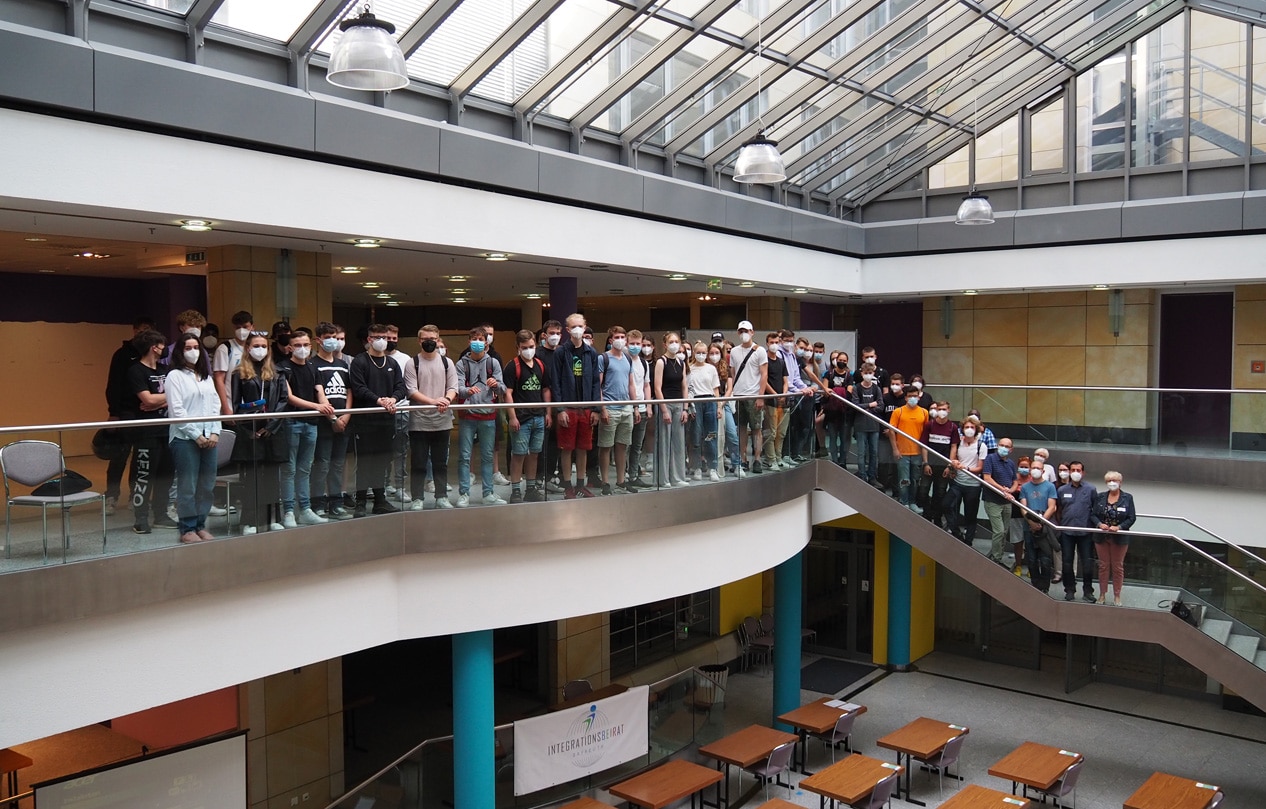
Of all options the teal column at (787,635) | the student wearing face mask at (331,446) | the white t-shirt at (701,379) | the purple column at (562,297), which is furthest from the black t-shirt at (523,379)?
the teal column at (787,635)

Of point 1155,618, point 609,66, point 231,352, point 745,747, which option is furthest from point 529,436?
point 1155,618

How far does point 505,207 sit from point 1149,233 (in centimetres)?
1342

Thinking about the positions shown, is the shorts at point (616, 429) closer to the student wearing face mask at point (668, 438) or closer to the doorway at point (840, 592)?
the student wearing face mask at point (668, 438)

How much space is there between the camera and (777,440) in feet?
46.2

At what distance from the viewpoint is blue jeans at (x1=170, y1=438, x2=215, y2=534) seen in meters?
8.16

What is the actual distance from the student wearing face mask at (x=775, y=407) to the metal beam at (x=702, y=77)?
3.85 m

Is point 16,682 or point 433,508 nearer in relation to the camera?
point 16,682

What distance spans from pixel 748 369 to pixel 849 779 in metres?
5.94

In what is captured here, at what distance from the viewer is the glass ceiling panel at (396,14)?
11.1 m

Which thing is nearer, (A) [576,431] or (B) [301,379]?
(B) [301,379]

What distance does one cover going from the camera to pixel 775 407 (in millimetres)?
14070

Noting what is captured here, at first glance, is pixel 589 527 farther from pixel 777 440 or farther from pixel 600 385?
pixel 777 440

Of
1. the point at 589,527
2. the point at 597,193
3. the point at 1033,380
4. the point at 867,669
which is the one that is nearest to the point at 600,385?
the point at 589,527

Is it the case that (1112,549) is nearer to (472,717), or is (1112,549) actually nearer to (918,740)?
(918,740)
